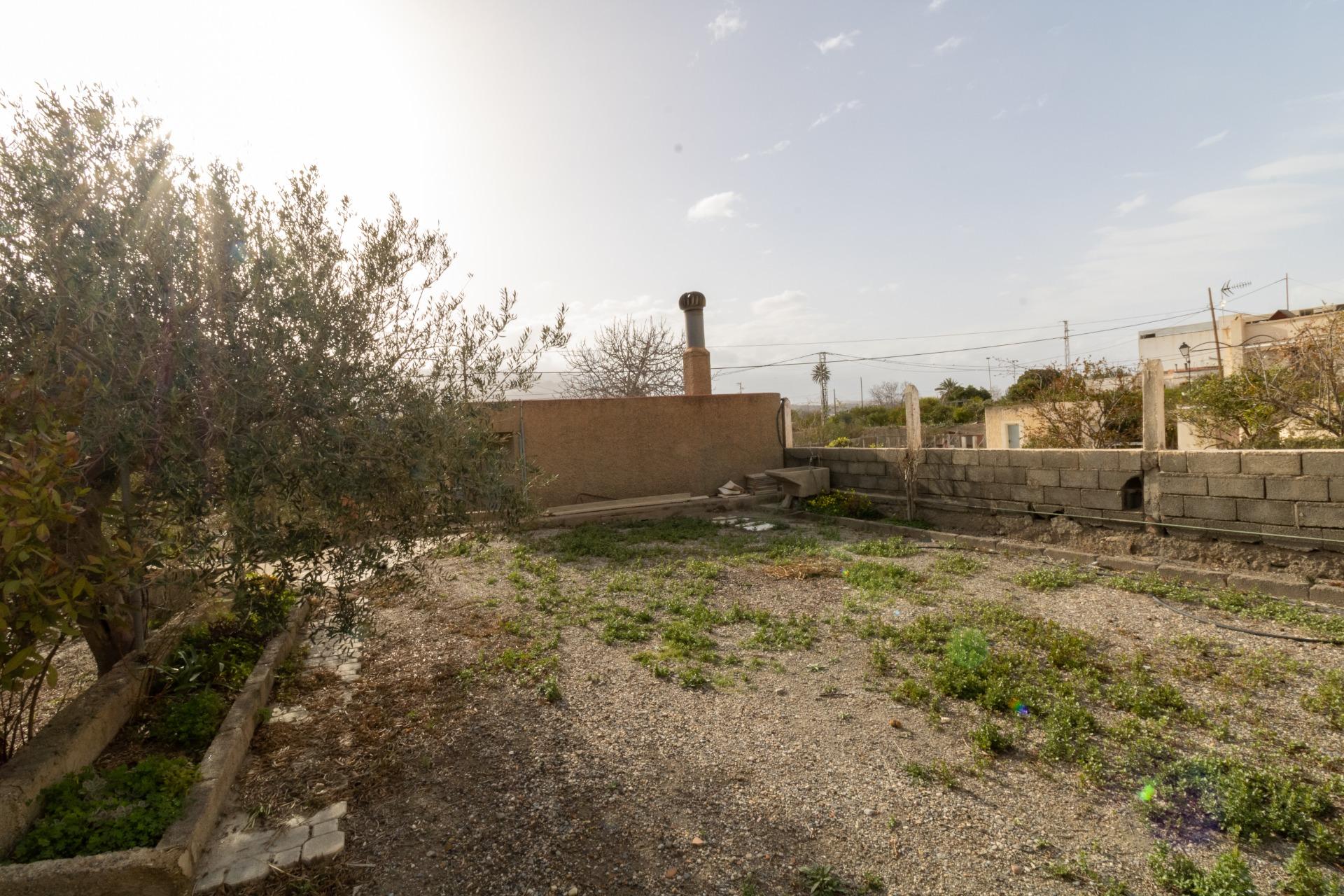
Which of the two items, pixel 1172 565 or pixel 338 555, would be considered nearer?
pixel 338 555

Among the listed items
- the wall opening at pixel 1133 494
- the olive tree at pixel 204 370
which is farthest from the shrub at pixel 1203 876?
the wall opening at pixel 1133 494

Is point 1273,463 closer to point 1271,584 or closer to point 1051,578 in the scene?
point 1271,584

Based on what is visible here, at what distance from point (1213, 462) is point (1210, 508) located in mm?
483

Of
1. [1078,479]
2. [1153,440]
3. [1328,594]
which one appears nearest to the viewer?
[1328,594]

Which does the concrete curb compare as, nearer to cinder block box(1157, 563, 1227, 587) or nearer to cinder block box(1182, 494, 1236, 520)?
cinder block box(1157, 563, 1227, 587)

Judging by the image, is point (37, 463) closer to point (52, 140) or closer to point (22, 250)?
point (22, 250)

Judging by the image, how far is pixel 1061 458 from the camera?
26.3ft

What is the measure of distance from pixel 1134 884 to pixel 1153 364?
6.30 m

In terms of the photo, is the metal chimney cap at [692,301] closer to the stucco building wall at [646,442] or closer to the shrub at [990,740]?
the stucco building wall at [646,442]

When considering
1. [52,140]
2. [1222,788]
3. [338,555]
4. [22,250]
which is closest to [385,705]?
[338,555]

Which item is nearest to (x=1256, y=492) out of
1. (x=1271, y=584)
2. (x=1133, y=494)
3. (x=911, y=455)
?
(x=1271, y=584)

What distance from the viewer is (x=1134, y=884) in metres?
2.46

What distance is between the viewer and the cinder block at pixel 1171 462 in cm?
685

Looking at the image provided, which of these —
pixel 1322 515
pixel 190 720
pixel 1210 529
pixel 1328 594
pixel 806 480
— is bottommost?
pixel 1328 594
